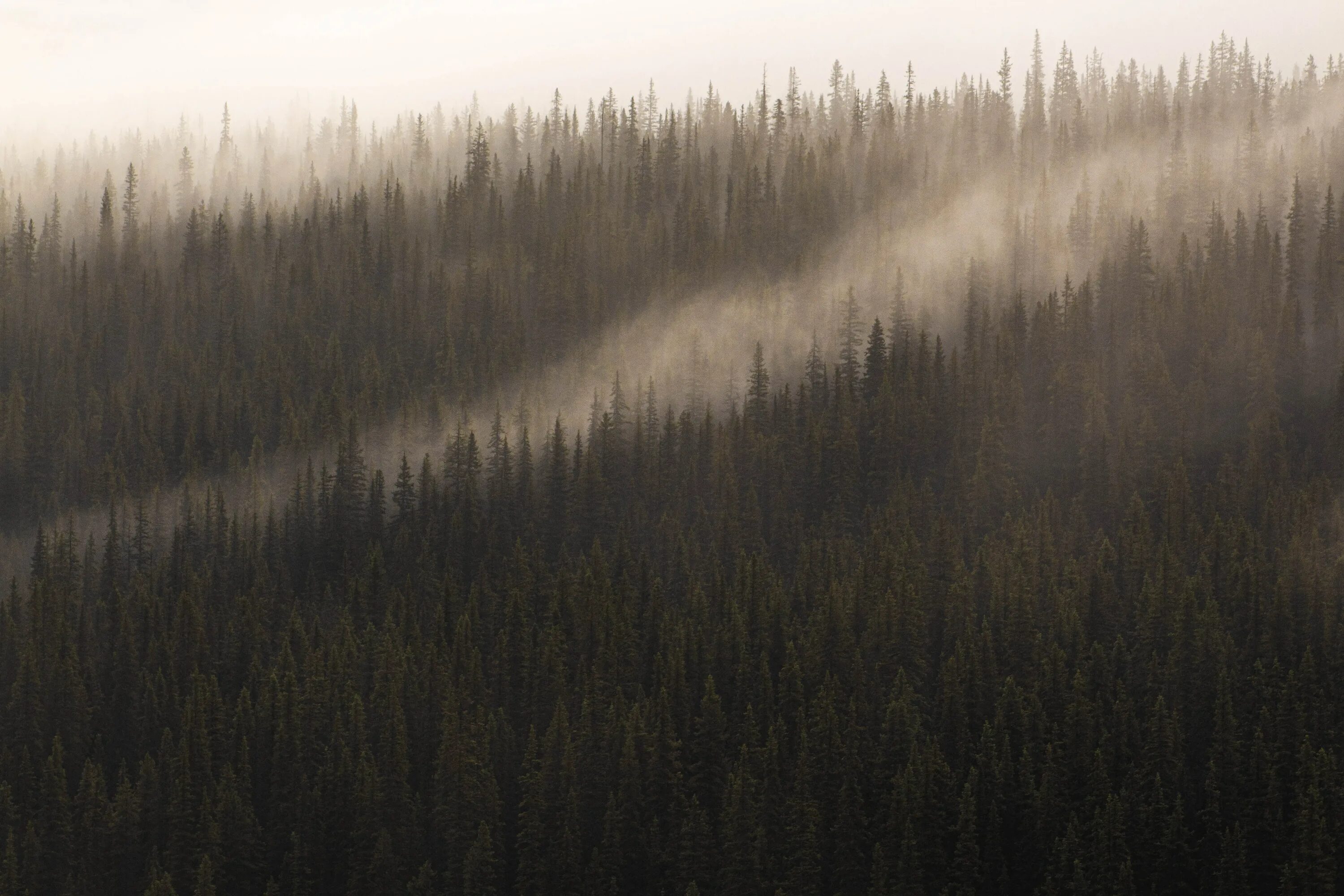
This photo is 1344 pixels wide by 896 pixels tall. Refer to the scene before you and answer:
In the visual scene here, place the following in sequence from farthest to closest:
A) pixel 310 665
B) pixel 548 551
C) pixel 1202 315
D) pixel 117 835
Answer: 1. pixel 1202 315
2. pixel 548 551
3. pixel 310 665
4. pixel 117 835

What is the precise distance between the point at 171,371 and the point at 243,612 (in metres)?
70.9

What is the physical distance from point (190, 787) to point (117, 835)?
4.75 meters

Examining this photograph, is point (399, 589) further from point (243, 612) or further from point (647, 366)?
point (647, 366)

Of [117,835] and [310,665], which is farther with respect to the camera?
[310,665]

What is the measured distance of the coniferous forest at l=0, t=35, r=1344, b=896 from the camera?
3792 inches

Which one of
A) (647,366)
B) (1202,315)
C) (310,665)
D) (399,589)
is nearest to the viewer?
(310,665)

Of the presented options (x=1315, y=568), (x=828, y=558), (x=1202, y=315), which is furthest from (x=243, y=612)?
(x=1202, y=315)

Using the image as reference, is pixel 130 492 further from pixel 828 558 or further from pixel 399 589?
pixel 828 558

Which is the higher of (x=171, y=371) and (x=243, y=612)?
(x=171, y=371)

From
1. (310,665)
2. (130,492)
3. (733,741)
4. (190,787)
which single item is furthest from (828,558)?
(130,492)

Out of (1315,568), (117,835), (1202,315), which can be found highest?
(1202,315)

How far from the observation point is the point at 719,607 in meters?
125

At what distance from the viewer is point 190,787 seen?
10338 cm

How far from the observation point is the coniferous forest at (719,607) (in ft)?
316
